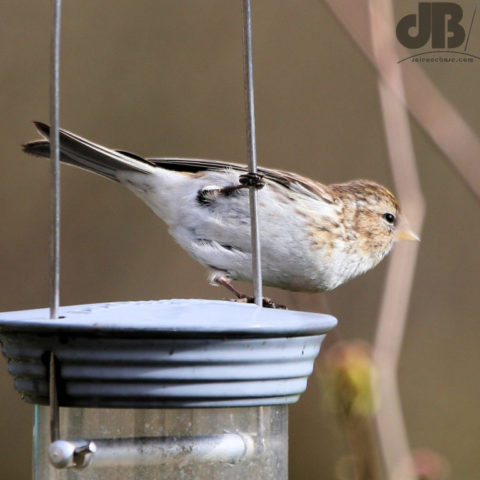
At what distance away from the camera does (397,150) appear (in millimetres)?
1695

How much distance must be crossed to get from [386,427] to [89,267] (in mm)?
2316

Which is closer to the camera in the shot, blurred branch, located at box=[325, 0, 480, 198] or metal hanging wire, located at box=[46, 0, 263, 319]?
metal hanging wire, located at box=[46, 0, 263, 319]

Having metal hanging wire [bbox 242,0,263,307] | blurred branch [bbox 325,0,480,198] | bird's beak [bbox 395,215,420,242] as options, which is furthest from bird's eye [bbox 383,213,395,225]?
metal hanging wire [bbox 242,0,263,307]

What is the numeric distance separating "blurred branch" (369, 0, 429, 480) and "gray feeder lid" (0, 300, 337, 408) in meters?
0.27

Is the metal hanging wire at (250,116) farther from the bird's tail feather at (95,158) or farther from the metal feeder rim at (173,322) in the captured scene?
the bird's tail feather at (95,158)

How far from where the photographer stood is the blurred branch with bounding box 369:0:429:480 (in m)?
1.59

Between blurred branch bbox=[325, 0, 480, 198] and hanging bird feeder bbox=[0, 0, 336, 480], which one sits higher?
blurred branch bbox=[325, 0, 480, 198]

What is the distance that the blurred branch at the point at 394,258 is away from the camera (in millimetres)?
1592

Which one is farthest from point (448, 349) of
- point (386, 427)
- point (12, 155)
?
point (386, 427)
